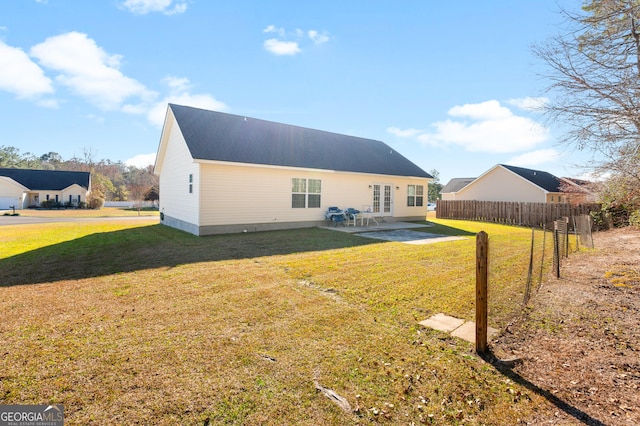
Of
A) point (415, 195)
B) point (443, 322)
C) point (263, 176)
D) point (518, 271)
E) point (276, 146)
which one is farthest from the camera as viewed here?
point (415, 195)

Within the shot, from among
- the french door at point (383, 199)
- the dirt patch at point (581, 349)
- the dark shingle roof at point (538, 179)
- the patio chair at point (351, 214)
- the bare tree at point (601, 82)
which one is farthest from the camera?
the dark shingle roof at point (538, 179)

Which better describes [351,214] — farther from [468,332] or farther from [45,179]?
[45,179]

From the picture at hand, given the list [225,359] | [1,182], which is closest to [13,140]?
[1,182]

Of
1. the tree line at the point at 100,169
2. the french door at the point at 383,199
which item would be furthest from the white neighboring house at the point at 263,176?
the tree line at the point at 100,169

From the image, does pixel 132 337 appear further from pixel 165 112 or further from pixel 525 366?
pixel 165 112

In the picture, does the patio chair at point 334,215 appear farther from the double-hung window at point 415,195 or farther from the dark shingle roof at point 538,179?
the dark shingle roof at point 538,179

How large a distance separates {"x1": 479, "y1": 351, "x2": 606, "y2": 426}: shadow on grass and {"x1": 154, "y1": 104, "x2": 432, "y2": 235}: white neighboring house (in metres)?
10.9

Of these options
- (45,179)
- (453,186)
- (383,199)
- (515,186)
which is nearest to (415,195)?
(383,199)

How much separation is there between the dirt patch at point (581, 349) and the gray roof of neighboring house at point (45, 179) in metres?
52.9

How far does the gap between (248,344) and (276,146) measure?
42.0 feet

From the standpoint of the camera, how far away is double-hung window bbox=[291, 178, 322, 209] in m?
14.4

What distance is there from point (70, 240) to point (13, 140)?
257 ft

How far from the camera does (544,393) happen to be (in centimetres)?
263

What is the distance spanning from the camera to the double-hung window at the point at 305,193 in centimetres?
1445
